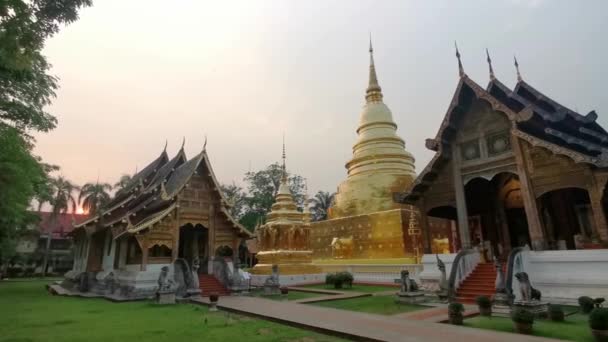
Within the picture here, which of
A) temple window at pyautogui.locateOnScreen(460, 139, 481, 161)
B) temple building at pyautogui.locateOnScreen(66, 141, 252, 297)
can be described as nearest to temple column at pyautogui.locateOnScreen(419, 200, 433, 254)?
temple window at pyautogui.locateOnScreen(460, 139, 481, 161)

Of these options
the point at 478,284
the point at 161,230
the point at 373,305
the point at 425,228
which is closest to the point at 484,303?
the point at 478,284

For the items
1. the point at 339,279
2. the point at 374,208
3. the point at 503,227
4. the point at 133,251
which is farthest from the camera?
the point at 374,208

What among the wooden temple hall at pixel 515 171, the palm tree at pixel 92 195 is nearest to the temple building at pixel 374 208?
the wooden temple hall at pixel 515 171

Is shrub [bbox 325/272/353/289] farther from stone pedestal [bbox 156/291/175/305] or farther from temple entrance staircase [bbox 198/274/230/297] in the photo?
stone pedestal [bbox 156/291/175/305]

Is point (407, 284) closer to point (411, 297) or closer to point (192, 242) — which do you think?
point (411, 297)

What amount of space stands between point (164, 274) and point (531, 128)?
1380cm

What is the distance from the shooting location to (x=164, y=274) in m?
13.2

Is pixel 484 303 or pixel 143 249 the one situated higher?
pixel 143 249

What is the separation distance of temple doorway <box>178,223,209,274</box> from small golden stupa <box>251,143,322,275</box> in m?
4.53

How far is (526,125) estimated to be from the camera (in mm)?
11656

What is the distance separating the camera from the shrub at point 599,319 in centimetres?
585

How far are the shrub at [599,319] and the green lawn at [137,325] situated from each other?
4.41m

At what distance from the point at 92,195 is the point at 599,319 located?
150 ft

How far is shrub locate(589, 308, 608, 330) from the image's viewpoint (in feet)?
19.2
